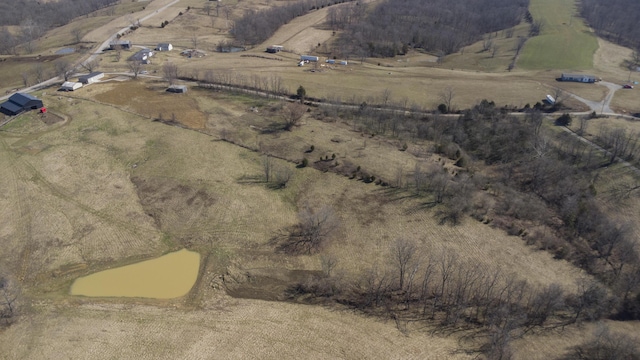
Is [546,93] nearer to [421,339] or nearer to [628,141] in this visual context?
[628,141]

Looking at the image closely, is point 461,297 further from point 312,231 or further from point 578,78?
point 578,78

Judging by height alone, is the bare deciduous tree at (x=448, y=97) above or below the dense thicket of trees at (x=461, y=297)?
above

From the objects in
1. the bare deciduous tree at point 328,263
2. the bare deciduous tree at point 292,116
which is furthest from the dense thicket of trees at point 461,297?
the bare deciduous tree at point 292,116

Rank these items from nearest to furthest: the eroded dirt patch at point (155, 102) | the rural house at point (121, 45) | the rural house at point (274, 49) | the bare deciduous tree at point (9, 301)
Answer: the bare deciduous tree at point (9, 301) → the eroded dirt patch at point (155, 102) → the rural house at point (121, 45) → the rural house at point (274, 49)

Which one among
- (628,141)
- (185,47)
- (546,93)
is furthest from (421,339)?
(185,47)

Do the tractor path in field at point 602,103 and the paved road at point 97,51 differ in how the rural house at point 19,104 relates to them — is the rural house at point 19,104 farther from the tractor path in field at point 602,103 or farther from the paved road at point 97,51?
the tractor path in field at point 602,103

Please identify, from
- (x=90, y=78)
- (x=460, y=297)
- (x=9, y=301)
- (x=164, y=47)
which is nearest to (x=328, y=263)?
(x=460, y=297)
